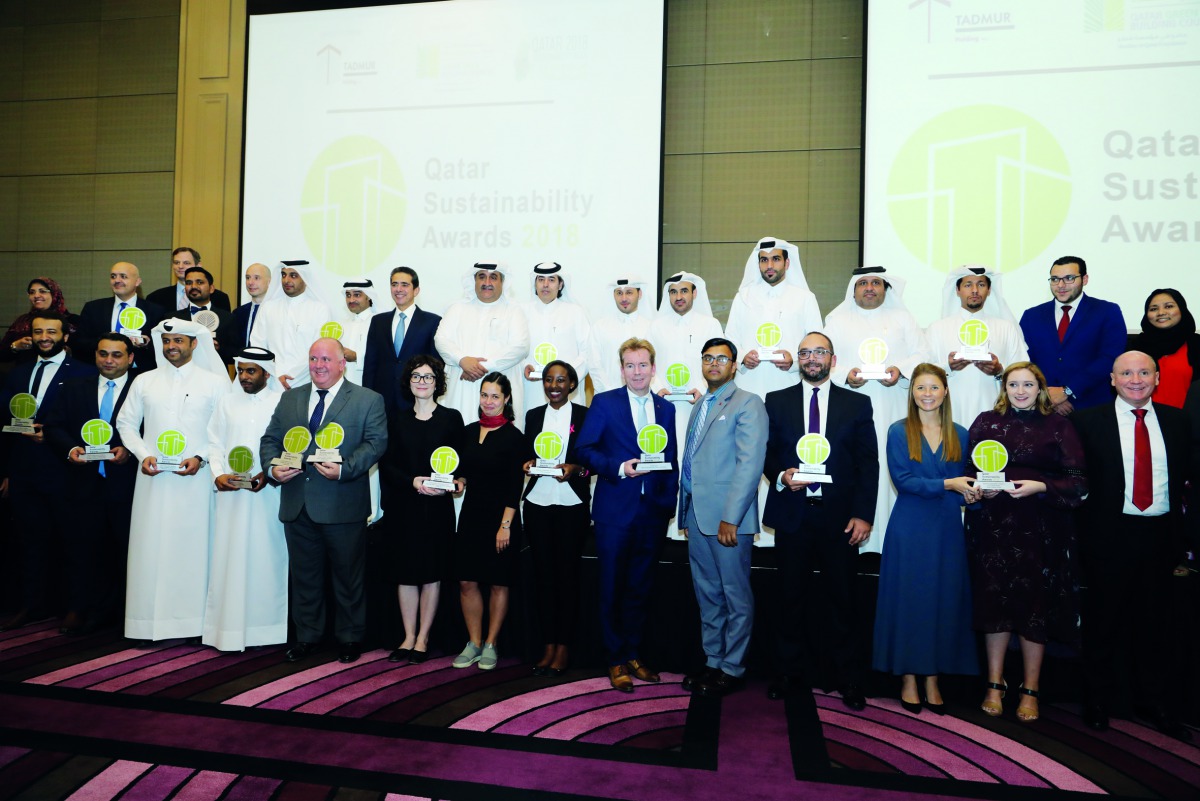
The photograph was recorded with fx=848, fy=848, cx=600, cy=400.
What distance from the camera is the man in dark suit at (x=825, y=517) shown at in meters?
3.71

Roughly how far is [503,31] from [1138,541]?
5.45 meters

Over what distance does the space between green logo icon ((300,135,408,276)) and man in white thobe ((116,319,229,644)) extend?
2.17 meters

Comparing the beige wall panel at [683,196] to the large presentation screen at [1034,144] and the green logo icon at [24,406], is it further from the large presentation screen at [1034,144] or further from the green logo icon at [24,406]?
the green logo icon at [24,406]

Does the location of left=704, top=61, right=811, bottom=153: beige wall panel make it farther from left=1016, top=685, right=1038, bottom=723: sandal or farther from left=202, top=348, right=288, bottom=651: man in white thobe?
left=1016, top=685, right=1038, bottom=723: sandal

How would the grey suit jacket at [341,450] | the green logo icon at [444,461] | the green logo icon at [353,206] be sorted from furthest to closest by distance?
the green logo icon at [353,206]
the grey suit jacket at [341,450]
the green logo icon at [444,461]

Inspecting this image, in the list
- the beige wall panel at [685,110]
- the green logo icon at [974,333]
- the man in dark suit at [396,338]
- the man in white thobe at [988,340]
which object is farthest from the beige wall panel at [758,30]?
the green logo icon at [974,333]

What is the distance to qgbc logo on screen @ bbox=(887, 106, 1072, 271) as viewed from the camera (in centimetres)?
562

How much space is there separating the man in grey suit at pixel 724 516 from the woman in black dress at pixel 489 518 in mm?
881

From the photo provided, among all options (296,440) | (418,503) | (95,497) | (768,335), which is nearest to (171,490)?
(95,497)

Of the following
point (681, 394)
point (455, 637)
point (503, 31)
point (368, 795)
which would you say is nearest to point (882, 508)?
point (681, 394)

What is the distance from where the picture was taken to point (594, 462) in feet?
12.7

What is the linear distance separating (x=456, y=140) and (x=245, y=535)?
356 centimetres

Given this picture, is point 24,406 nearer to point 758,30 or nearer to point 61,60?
point 61,60

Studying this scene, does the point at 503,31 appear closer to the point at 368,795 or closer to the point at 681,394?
the point at 681,394
